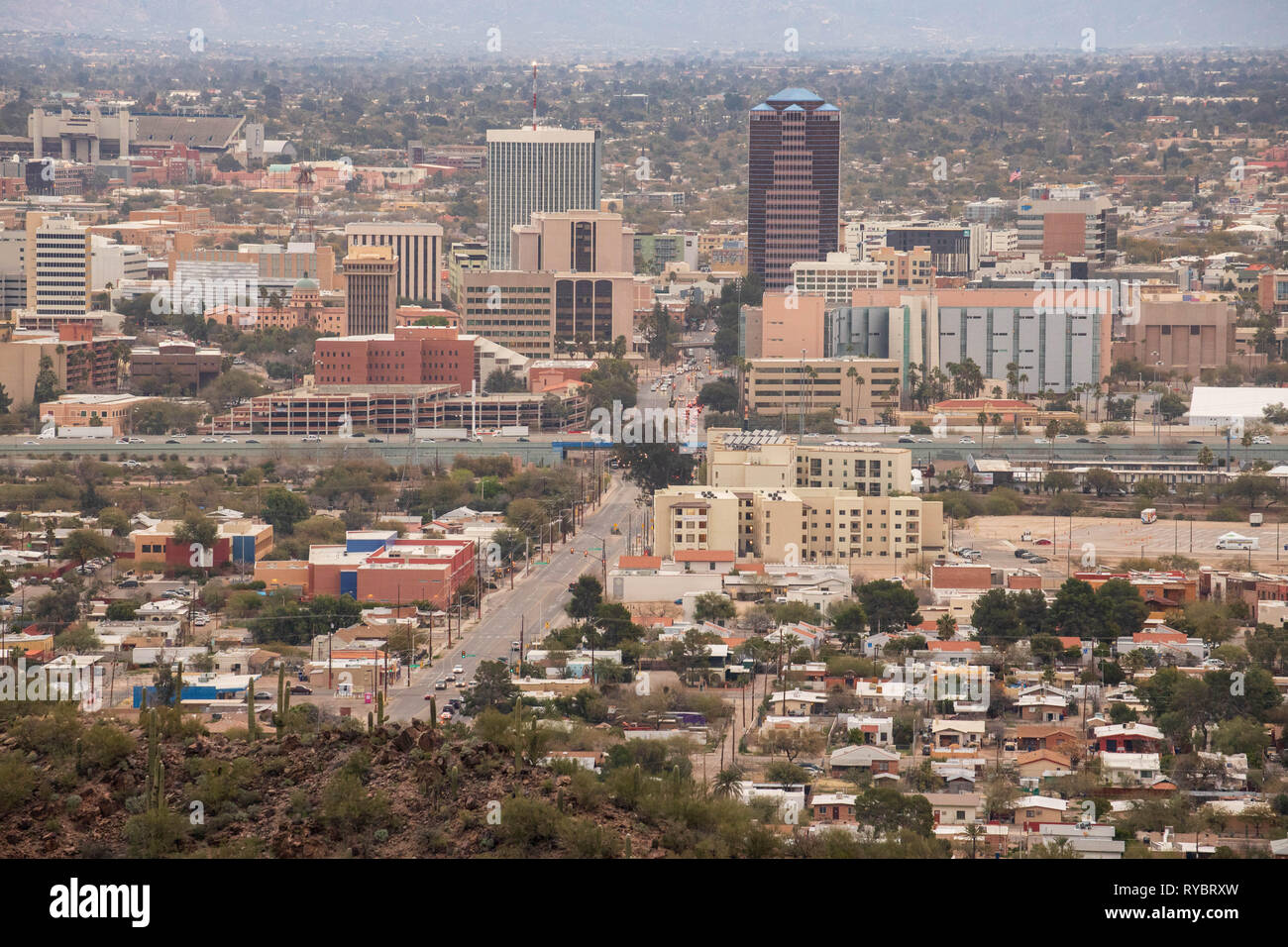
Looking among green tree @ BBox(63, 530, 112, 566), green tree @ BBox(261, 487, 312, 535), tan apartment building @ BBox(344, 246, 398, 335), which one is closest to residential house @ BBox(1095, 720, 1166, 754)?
green tree @ BBox(63, 530, 112, 566)

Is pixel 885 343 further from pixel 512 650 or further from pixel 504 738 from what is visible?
pixel 504 738

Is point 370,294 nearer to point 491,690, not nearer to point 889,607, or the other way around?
point 889,607

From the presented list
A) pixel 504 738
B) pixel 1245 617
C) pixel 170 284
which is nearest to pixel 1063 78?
pixel 170 284

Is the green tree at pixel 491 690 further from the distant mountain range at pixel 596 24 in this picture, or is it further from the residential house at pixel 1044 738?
the distant mountain range at pixel 596 24

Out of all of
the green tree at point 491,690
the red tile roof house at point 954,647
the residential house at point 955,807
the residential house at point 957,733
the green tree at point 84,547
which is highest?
the green tree at point 84,547

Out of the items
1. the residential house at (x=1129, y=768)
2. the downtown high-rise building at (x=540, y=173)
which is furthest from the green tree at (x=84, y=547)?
the downtown high-rise building at (x=540, y=173)

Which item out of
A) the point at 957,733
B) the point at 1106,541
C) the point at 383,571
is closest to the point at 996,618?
the point at 957,733
